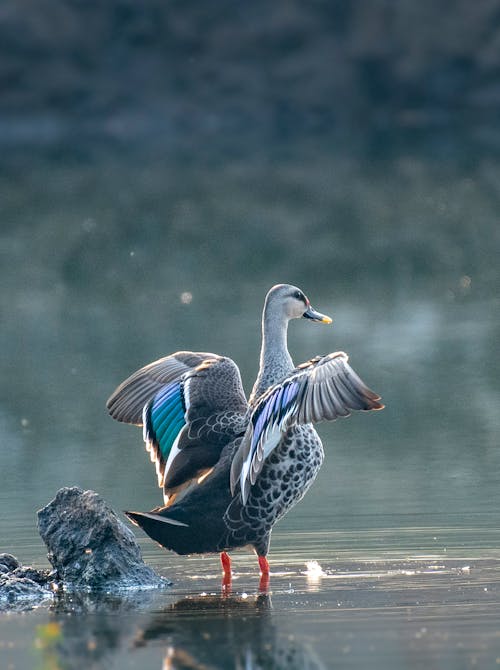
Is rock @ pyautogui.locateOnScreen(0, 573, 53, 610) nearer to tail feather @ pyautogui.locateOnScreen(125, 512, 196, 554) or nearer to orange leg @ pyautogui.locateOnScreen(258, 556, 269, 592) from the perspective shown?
tail feather @ pyautogui.locateOnScreen(125, 512, 196, 554)

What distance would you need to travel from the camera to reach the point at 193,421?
27.7 feet

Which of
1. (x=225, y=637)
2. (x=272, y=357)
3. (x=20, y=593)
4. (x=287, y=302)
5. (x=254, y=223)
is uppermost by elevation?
(x=254, y=223)

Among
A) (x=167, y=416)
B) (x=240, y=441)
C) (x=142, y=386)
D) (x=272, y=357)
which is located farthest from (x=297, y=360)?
(x=240, y=441)

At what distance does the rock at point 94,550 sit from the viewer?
25.3ft

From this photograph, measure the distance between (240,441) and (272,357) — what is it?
24.1 inches

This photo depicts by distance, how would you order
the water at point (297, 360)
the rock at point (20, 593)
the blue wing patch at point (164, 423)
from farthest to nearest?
the blue wing patch at point (164, 423), the rock at point (20, 593), the water at point (297, 360)

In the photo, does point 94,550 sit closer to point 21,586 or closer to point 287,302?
point 21,586

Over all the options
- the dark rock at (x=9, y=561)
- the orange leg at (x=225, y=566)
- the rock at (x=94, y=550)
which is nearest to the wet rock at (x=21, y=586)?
the dark rock at (x=9, y=561)

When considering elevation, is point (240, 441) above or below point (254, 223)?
below

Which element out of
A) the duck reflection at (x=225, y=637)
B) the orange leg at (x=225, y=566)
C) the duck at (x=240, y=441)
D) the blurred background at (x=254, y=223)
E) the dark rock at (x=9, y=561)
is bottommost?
the duck reflection at (x=225, y=637)

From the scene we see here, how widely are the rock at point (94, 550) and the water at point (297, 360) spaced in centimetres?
24

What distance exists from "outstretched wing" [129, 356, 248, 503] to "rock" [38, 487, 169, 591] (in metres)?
0.60

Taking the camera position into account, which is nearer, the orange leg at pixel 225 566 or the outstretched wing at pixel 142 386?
the orange leg at pixel 225 566

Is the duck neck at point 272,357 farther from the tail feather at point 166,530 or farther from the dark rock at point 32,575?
the dark rock at point 32,575
